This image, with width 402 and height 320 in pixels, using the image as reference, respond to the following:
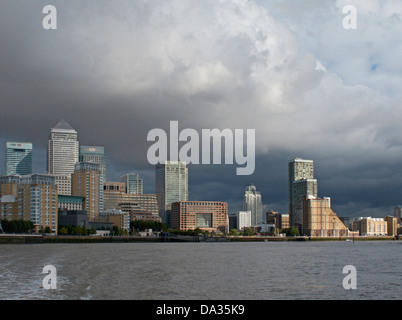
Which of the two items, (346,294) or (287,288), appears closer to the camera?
(346,294)

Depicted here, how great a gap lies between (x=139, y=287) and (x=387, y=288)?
76.0 feet

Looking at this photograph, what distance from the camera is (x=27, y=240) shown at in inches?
7682
